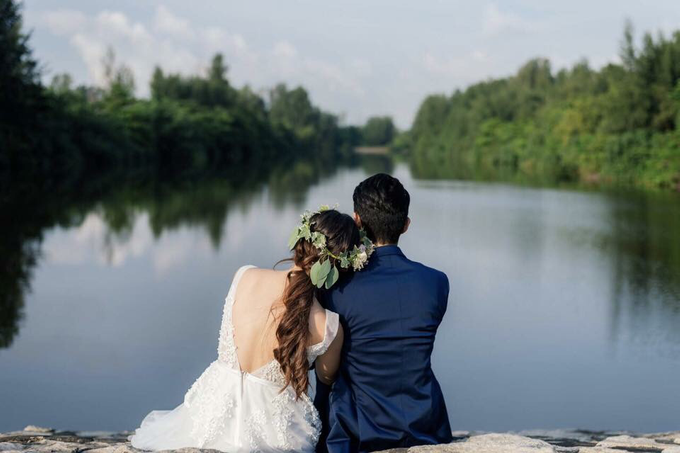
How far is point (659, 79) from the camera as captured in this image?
3145 centimetres

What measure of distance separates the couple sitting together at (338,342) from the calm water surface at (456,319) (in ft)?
8.54

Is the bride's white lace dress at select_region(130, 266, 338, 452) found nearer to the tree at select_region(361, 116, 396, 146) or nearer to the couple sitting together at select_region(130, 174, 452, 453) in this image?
the couple sitting together at select_region(130, 174, 452, 453)

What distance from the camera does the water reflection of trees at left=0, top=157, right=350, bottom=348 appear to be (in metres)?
10.7

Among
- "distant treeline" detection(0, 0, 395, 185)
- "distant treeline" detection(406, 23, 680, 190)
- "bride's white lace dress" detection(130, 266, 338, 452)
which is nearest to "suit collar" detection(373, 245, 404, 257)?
"bride's white lace dress" detection(130, 266, 338, 452)

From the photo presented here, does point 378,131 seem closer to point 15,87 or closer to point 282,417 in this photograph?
point 15,87

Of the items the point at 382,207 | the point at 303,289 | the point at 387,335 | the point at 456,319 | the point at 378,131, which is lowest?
the point at 456,319

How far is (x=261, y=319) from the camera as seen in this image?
3.20 meters

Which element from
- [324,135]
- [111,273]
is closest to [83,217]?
[111,273]

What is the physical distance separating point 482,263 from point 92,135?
1102 inches

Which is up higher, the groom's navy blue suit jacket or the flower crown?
the flower crown

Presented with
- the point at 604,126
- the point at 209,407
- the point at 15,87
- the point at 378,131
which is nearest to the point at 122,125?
the point at 15,87

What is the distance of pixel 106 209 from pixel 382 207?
17.6 m

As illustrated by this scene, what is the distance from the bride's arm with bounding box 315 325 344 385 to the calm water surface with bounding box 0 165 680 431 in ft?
8.63

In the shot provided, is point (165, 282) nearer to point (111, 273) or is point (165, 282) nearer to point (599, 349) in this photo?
point (111, 273)
